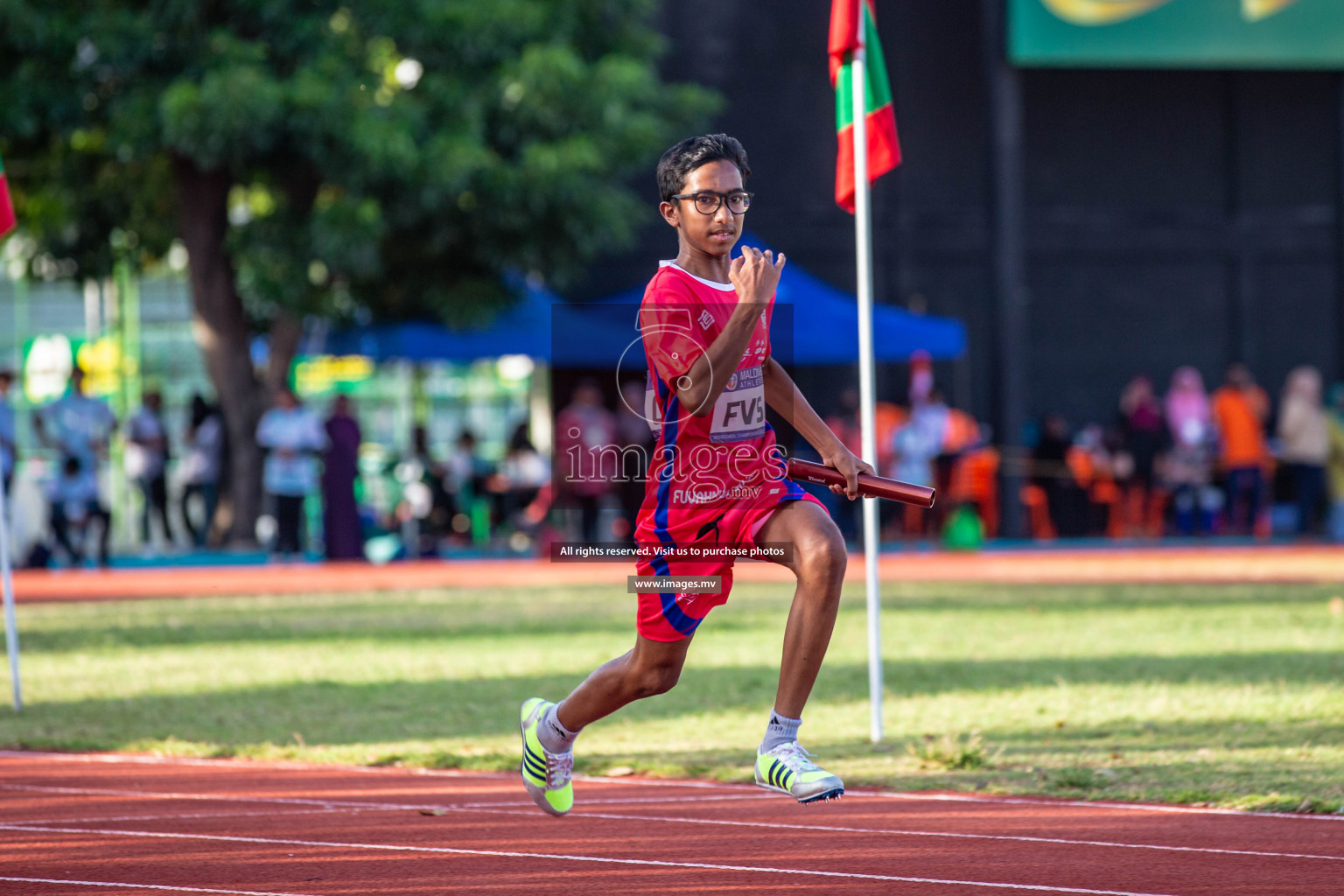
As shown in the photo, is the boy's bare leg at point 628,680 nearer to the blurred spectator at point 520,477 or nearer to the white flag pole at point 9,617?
the white flag pole at point 9,617

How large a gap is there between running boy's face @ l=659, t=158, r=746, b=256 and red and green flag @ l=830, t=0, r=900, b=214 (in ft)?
11.0

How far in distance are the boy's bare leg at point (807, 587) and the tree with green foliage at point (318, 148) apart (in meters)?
15.4

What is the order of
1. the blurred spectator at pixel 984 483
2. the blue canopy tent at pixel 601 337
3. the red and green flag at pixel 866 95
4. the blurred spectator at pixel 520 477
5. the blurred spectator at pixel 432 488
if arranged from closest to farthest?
the red and green flag at pixel 866 95 → the blue canopy tent at pixel 601 337 → the blurred spectator at pixel 432 488 → the blurred spectator at pixel 520 477 → the blurred spectator at pixel 984 483

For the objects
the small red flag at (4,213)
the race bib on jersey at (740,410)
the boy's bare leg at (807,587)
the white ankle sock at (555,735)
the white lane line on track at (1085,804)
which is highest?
the small red flag at (4,213)

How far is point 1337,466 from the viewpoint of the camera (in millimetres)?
20938

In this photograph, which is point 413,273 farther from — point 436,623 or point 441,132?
point 436,623

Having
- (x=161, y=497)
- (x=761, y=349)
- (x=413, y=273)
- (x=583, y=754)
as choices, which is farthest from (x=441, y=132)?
(x=761, y=349)

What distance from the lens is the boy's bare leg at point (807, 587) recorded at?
5113mm

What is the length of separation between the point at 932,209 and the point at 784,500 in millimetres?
21893

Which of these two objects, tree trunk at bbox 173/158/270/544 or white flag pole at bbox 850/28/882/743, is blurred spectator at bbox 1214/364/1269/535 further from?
white flag pole at bbox 850/28/882/743

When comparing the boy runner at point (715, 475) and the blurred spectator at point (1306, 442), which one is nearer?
the boy runner at point (715, 475)

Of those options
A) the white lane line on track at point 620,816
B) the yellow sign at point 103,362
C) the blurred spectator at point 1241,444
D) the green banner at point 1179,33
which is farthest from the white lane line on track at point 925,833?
the yellow sign at point 103,362

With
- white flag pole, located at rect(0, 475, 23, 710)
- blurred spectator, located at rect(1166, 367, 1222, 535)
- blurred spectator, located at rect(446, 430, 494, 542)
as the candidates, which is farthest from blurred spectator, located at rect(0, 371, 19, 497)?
blurred spectator, located at rect(1166, 367, 1222, 535)

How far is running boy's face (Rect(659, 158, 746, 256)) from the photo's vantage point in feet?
17.0
